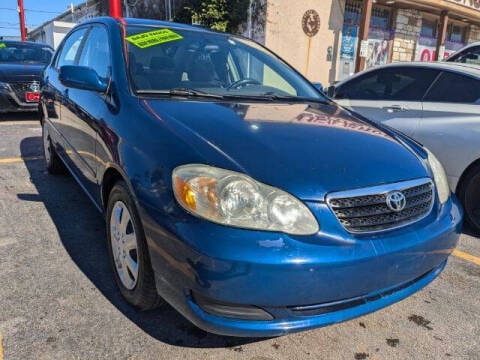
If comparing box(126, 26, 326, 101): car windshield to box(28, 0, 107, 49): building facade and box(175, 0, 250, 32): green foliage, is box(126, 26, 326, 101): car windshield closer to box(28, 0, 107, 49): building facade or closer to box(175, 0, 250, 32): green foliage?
box(175, 0, 250, 32): green foliage

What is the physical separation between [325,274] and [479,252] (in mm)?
2301

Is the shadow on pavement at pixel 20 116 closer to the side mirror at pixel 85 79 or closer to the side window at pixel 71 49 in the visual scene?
the side window at pixel 71 49

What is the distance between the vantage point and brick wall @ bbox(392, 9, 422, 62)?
14.9m

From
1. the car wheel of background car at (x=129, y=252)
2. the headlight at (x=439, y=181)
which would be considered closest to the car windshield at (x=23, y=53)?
the car wheel of background car at (x=129, y=252)

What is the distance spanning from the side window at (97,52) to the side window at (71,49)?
26 centimetres

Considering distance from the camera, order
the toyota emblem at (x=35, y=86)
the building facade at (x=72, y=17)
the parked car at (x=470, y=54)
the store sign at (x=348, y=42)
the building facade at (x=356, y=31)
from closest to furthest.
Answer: the parked car at (x=470, y=54) < the toyota emblem at (x=35, y=86) < the building facade at (x=356, y=31) < the store sign at (x=348, y=42) < the building facade at (x=72, y=17)

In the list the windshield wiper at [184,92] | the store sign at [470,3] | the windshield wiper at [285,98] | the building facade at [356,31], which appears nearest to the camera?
the windshield wiper at [184,92]

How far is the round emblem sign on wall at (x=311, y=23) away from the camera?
477 inches

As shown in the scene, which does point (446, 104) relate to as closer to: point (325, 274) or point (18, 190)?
point (325, 274)

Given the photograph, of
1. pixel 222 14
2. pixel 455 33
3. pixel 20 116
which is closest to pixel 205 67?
pixel 20 116

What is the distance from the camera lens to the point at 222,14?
11750 mm

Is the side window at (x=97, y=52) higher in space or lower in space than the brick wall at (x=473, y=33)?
lower

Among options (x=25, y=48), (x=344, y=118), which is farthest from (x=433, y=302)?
(x=25, y=48)

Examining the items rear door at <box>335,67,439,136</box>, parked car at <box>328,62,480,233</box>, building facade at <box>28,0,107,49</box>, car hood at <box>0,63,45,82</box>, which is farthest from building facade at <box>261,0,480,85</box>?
building facade at <box>28,0,107,49</box>
